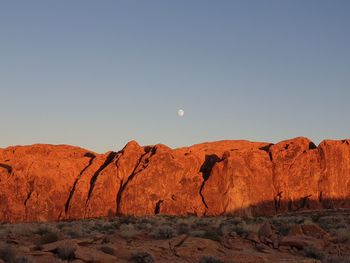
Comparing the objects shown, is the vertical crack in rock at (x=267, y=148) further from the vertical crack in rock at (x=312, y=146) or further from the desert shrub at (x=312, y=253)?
the desert shrub at (x=312, y=253)

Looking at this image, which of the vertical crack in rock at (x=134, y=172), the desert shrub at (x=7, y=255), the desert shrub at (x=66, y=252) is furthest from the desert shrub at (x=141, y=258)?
the vertical crack in rock at (x=134, y=172)

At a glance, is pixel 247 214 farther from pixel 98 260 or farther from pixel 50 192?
pixel 98 260

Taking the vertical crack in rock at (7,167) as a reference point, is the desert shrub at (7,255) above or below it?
above

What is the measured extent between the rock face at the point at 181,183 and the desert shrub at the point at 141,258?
47.8m

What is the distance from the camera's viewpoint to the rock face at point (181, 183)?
64.0 m

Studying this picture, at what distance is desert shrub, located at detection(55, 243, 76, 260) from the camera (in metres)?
13.2

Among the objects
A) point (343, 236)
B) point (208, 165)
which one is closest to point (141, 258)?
point (343, 236)

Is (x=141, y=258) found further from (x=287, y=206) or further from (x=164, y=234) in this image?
(x=287, y=206)

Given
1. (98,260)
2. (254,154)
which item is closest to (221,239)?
(98,260)

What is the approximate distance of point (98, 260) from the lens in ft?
43.0

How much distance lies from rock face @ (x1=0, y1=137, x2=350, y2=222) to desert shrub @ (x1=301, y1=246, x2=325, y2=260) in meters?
44.6

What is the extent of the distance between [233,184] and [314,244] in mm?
46317

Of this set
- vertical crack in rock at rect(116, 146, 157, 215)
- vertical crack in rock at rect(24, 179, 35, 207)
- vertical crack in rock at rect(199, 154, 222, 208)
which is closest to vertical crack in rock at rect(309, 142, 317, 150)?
vertical crack in rock at rect(199, 154, 222, 208)

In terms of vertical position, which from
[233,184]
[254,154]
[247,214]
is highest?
[254,154]
